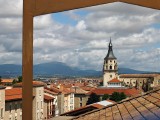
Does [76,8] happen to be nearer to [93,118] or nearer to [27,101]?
[27,101]

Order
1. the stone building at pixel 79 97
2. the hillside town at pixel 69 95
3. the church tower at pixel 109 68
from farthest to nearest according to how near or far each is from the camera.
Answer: the church tower at pixel 109 68, the stone building at pixel 79 97, the hillside town at pixel 69 95

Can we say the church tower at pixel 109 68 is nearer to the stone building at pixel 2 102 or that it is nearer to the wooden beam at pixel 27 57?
the stone building at pixel 2 102

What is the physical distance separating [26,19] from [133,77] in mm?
100095

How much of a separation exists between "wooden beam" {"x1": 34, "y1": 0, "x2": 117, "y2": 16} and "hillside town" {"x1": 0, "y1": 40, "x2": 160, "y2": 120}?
0.43 m

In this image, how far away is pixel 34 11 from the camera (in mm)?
1802

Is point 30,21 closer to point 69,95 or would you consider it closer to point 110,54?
point 69,95

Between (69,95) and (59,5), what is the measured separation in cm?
6035

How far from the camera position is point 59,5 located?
1.76 meters

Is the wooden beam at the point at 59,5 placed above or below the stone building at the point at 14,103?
above

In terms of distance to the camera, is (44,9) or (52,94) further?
(52,94)

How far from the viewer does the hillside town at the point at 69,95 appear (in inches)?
661

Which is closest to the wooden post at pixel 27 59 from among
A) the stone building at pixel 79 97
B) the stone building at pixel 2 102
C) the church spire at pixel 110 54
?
the stone building at pixel 2 102

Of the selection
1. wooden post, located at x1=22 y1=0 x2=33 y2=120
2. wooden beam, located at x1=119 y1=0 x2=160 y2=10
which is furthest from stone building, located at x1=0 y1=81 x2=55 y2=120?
wooden beam, located at x1=119 y1=0 x2=160 y2=10

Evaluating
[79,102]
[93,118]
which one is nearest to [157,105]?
[93,118]
